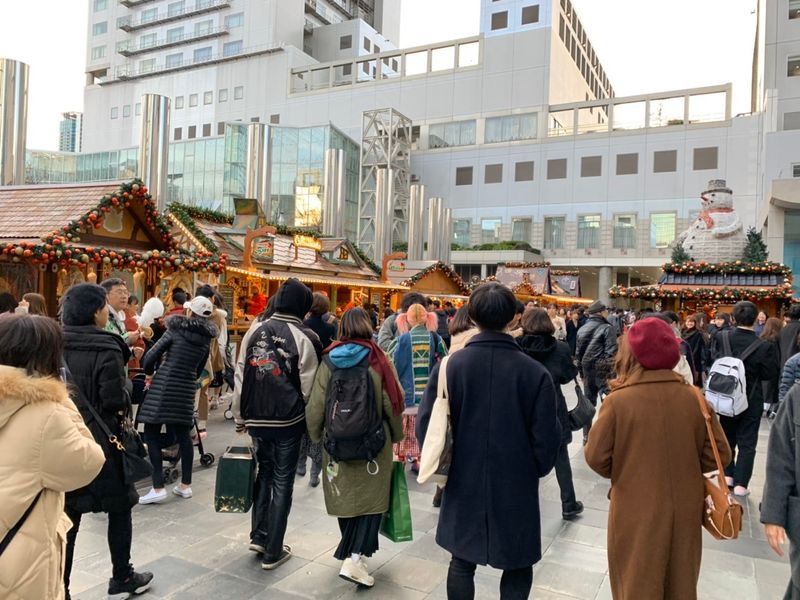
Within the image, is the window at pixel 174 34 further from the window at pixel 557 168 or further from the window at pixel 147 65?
the window at pixel 557 168

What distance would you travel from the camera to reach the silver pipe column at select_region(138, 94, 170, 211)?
50.8ft

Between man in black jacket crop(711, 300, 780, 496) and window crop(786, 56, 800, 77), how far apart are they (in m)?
30.8

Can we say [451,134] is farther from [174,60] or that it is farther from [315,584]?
[315,584]

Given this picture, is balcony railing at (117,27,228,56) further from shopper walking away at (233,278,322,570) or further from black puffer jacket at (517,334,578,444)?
shopper walking away at (233,278,322,570)

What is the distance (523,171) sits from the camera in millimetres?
39531

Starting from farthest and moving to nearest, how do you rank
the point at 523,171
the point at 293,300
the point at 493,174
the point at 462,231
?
the point at 462,231 → the point at 493,174 → the point at 523,171 → the point at 293,300

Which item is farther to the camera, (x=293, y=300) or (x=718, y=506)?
(x=293, y=300)

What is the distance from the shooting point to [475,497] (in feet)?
8.16

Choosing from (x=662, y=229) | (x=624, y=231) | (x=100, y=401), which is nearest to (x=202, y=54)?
(x=624, y=231)

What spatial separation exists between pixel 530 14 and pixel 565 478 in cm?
4291

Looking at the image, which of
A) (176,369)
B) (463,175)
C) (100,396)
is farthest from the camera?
(463,175)

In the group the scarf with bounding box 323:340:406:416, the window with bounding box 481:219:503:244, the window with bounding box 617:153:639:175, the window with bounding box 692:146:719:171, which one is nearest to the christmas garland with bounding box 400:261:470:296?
the window with bounding box 481:219:503:244

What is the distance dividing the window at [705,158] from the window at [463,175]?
1419 cm

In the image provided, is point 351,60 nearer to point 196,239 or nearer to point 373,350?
point 196,239
